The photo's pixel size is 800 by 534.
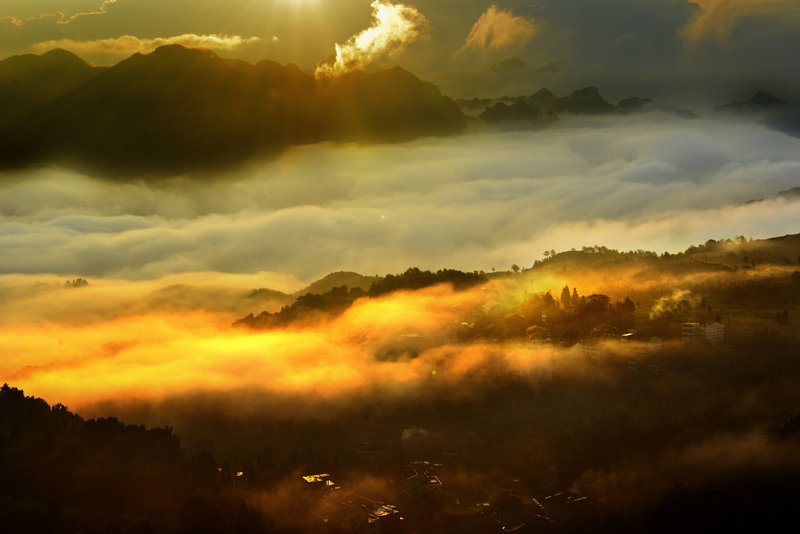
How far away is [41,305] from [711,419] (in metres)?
128

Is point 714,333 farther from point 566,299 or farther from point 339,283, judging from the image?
point 339,283

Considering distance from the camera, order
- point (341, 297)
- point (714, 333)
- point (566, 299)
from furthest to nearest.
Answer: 1. point (341, 297)
2. point (566, 299)
3. point (714, 333)

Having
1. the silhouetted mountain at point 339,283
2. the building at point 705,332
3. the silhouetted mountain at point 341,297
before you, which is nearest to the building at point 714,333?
the building at point 705,332

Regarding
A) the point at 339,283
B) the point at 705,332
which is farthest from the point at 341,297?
the point at 705,332

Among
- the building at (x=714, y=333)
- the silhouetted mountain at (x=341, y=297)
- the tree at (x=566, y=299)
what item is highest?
the silhouetted mountain at (x=341, y=297)

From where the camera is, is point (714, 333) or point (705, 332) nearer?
point (714, 333)

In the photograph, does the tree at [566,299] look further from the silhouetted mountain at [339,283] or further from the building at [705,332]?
the silhouetted mountain at [339,283]

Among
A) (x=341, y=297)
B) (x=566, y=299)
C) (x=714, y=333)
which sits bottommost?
(x=714, y=333)

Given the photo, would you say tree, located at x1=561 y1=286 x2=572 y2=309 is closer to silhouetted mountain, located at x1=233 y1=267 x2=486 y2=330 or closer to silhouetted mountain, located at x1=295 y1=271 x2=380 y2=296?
silhouetted mountain, located at x1=233 y1=267 x2=486 y2=330

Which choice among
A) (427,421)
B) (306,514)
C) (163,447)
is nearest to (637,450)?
(427,421)

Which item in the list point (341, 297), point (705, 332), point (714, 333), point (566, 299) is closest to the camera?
point (714, 333)

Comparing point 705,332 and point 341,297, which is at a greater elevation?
Result: point 341,297

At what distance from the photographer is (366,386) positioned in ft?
426

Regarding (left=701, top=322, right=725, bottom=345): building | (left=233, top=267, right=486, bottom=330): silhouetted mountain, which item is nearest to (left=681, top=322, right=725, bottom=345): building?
(left=701, top=322, right=725, bottom=345): building
